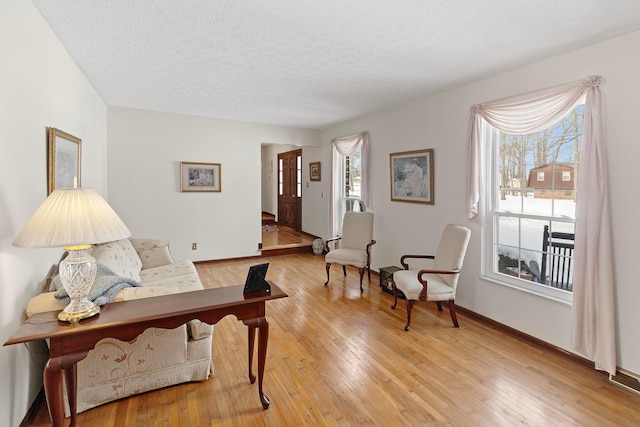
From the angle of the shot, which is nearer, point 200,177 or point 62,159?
point 62,159

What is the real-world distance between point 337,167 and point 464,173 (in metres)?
2.91

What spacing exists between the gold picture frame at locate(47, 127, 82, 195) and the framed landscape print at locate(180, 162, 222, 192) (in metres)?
2.27

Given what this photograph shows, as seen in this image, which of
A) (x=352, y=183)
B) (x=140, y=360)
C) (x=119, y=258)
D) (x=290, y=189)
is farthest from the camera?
(x=290, y=189)

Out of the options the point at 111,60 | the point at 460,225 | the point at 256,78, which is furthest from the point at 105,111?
the point at 460,225

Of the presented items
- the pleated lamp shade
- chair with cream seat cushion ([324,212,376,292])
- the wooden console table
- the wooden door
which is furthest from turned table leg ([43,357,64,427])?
the wooden door

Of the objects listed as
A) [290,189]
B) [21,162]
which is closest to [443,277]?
[21,162]

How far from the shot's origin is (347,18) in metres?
2.18

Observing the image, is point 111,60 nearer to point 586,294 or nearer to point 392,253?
point 392,253

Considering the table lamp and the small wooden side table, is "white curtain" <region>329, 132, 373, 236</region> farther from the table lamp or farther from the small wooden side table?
the table lamp

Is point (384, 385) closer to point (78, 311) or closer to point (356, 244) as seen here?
point (78, 311)

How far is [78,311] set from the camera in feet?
5.56

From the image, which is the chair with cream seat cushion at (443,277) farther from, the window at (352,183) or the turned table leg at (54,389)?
the turned table leg at (54,389)

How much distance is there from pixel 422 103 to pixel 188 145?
3693mm

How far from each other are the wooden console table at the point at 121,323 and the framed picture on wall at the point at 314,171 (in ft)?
16.2
